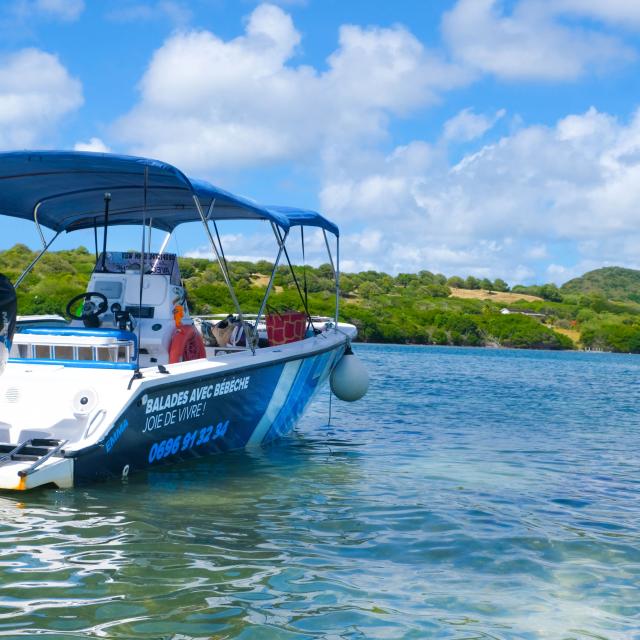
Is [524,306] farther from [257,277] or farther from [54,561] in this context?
[54,561]

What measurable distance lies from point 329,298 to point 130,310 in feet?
141

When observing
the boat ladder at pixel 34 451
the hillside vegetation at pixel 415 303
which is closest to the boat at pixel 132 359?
the boat ladder at pixel 34 451

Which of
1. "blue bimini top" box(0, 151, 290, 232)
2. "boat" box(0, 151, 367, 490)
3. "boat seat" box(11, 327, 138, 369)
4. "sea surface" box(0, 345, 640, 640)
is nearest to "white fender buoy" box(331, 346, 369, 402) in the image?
"boat" box(0, 151, 367, 490)

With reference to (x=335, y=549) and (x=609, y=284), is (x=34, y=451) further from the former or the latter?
(x=609, y=284)

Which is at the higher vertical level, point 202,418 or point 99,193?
point 99,193

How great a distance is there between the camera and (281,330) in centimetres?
1023

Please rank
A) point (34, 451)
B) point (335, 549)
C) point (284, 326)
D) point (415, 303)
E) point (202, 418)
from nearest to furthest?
point (335, 549) < point (34, 451) < point (202, 418) < point (284, 326) < point (415, 303)

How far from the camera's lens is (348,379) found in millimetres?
11273

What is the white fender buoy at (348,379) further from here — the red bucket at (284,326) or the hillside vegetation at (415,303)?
the hillside vegetation at (415,303)

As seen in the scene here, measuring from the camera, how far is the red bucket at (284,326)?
10.2 meters

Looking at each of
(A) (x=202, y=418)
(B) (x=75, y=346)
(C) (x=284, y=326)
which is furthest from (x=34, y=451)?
(C) (x=284, y=326)

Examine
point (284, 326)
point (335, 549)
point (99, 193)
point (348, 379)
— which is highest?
point (99, 193)

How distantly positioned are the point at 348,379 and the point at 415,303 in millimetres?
61255

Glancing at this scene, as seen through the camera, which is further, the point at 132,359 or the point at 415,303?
the point at 415,303
